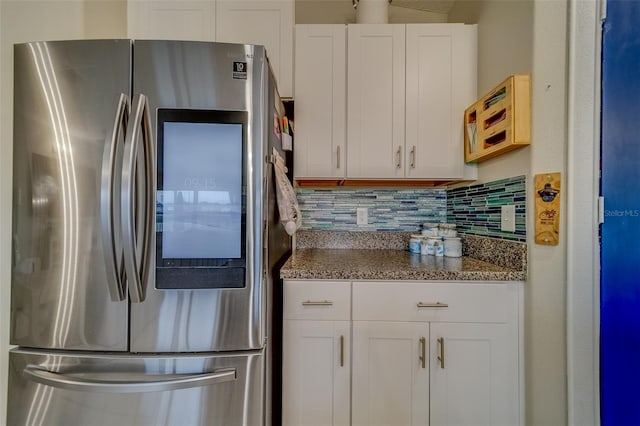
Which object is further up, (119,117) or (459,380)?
(119,117)

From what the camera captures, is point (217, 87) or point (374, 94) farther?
point (374, 94)

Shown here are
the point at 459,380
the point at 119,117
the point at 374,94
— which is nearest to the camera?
the point at 119,117

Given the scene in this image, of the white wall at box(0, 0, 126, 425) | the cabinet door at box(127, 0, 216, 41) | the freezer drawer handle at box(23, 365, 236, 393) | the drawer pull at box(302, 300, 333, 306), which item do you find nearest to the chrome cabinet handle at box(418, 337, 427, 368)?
the drawer pull at box(302, 300, 333, 306)

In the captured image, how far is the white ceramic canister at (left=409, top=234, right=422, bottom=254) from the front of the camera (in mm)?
1681

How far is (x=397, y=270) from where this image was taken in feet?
3.90

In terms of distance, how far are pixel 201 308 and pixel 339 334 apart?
58cm

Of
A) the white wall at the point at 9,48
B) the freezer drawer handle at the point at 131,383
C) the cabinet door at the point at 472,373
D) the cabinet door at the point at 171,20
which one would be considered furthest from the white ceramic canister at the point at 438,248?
the white wall at the point at 9,48

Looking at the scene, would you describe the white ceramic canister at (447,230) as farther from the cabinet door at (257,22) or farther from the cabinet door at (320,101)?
the cabinet door at (257,22)

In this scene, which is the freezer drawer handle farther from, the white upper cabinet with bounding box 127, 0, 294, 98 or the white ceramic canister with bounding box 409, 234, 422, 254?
the white upper cabinet with bounding box 127, 0, 294, 98

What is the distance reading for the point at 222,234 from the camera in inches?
38.6

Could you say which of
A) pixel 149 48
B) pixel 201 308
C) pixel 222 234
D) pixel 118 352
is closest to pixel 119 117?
pixel 149 48

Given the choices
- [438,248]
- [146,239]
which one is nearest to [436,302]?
[438,248]

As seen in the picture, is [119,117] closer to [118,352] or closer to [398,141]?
[118,352]

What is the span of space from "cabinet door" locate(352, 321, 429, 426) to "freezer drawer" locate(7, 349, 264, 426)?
45cm
